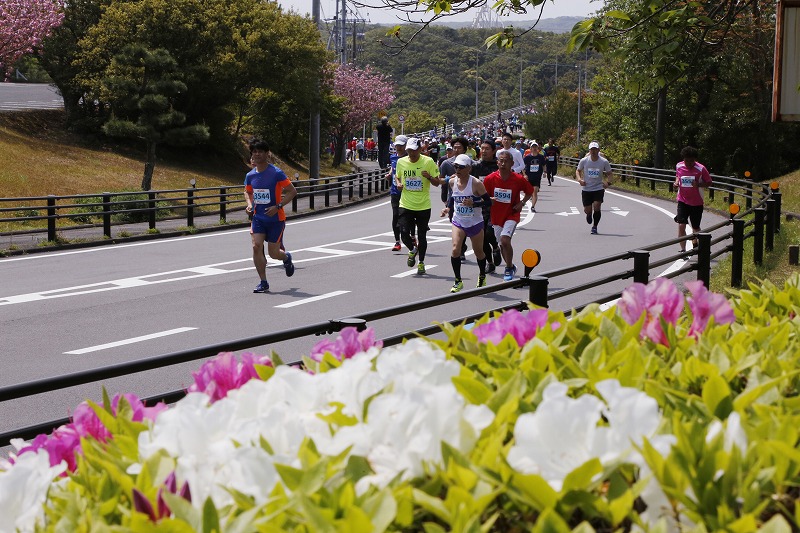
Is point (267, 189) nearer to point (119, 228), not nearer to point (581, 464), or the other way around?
point (119, 228)

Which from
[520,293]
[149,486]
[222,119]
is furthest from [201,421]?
[222,119]

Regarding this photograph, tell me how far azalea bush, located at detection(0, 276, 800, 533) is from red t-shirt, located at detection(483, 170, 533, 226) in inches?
509

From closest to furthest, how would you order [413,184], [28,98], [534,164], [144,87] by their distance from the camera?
[413,184]
[534,164]
[144,87]
[28,98]

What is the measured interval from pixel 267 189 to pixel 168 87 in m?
23.0

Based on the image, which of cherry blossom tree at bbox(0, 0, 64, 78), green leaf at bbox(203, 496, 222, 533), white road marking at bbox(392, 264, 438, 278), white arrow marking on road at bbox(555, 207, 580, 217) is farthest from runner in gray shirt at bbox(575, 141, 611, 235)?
cherry blossom tree at bbox(0, 0, 64, 78)

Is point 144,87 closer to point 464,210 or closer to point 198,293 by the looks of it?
point 198,293

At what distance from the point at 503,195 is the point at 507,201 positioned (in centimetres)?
10

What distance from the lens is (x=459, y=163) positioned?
47.9ft

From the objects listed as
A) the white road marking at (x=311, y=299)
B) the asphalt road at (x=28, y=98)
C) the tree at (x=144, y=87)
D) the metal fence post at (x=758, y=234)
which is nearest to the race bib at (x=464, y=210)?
the white road marking at (x=311, y=299)

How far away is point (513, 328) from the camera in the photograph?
322cm

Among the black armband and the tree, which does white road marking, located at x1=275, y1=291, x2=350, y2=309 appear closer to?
the black armband

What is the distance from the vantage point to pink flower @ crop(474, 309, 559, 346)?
319 cm

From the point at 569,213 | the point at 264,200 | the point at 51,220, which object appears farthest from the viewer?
the point at 569,213

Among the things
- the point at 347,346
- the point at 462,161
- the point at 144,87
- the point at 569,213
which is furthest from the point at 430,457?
the point at 144,87
